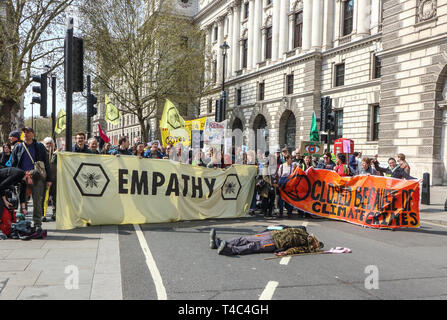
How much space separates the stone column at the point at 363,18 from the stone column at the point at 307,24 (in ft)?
18.4

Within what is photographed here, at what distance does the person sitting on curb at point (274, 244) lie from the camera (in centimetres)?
612

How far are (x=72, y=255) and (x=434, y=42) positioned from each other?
63.4ft

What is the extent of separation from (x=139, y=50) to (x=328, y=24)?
15.6 m

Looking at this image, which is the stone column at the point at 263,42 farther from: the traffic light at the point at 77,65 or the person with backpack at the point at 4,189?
the person with backpack at the point at 4,189

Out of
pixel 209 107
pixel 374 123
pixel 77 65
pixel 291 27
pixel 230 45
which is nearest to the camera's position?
pixel 77 65

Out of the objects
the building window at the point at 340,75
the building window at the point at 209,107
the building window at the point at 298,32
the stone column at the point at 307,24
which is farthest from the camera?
the building window at the point at 209,107

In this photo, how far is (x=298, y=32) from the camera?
121 feet

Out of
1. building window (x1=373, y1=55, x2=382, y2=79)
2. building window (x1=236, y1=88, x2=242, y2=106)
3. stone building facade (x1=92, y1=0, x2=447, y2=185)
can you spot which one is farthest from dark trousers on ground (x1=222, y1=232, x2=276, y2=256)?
building window (x1=236, y1=88, x2=242, y2=106)

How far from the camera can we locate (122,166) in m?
8.76

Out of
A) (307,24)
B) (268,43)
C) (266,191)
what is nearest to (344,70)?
(307,24)

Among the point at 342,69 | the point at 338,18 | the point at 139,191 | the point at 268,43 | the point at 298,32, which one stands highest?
the point at 268,43

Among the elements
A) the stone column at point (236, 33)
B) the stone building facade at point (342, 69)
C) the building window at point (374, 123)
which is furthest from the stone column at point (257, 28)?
the building window at point (374, 123)

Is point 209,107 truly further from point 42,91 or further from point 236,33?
point 42,91

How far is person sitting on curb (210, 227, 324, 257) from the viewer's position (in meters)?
6.12
